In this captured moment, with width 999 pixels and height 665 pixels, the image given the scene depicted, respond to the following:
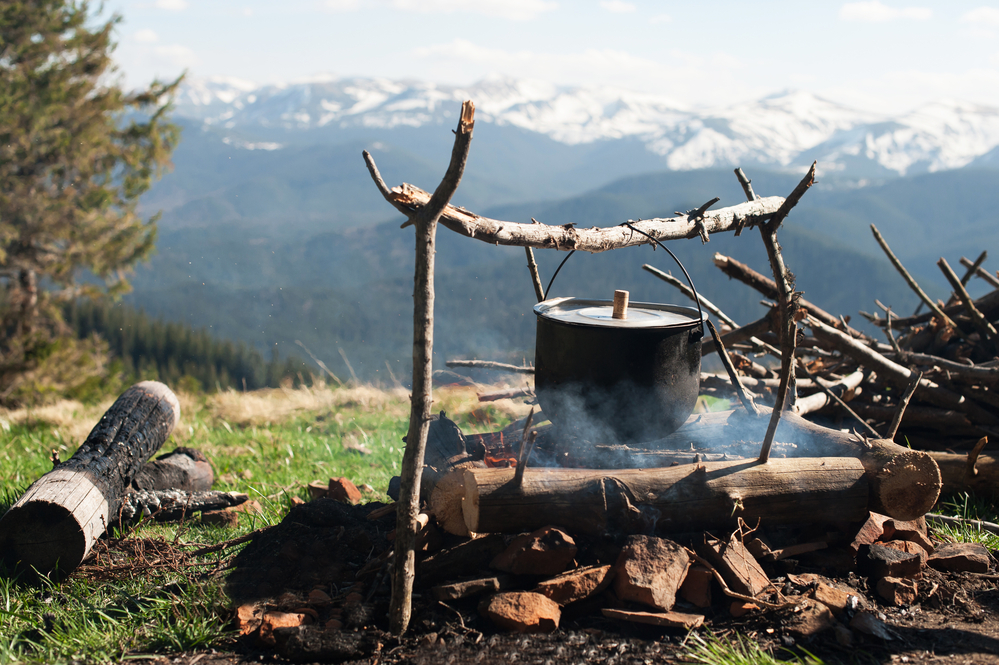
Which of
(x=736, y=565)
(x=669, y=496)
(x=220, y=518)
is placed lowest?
(x=220, y=518)

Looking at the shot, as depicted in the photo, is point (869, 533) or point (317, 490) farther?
point (317, 490)

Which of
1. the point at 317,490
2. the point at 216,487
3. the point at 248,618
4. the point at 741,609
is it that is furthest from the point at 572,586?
the point at 216,487

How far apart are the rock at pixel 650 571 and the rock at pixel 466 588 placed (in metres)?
0.51

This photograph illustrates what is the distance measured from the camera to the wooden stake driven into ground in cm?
204

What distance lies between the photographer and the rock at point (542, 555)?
2480 millimetres

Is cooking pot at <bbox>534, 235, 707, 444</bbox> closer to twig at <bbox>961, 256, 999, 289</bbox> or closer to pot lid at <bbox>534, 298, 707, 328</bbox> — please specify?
pot lid at <bbox>534, 298, 707, 328</bbox>

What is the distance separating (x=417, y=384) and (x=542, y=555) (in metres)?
0.88

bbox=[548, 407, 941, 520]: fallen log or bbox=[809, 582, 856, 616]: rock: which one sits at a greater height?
bbox=[548, 407, 941, 520]: fallen log

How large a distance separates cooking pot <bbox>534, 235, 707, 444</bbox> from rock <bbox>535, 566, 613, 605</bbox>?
74 cm

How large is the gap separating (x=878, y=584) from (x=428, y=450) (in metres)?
2.18

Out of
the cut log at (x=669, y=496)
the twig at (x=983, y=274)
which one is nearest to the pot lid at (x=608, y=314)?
the cut log at (x=669, y=496)

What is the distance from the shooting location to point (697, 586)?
2.54 meters

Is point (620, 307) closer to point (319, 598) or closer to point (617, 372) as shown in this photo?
point (617, 372)

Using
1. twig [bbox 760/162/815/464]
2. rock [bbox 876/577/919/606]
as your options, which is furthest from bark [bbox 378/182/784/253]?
rock [bbox 876/577/919/606]
